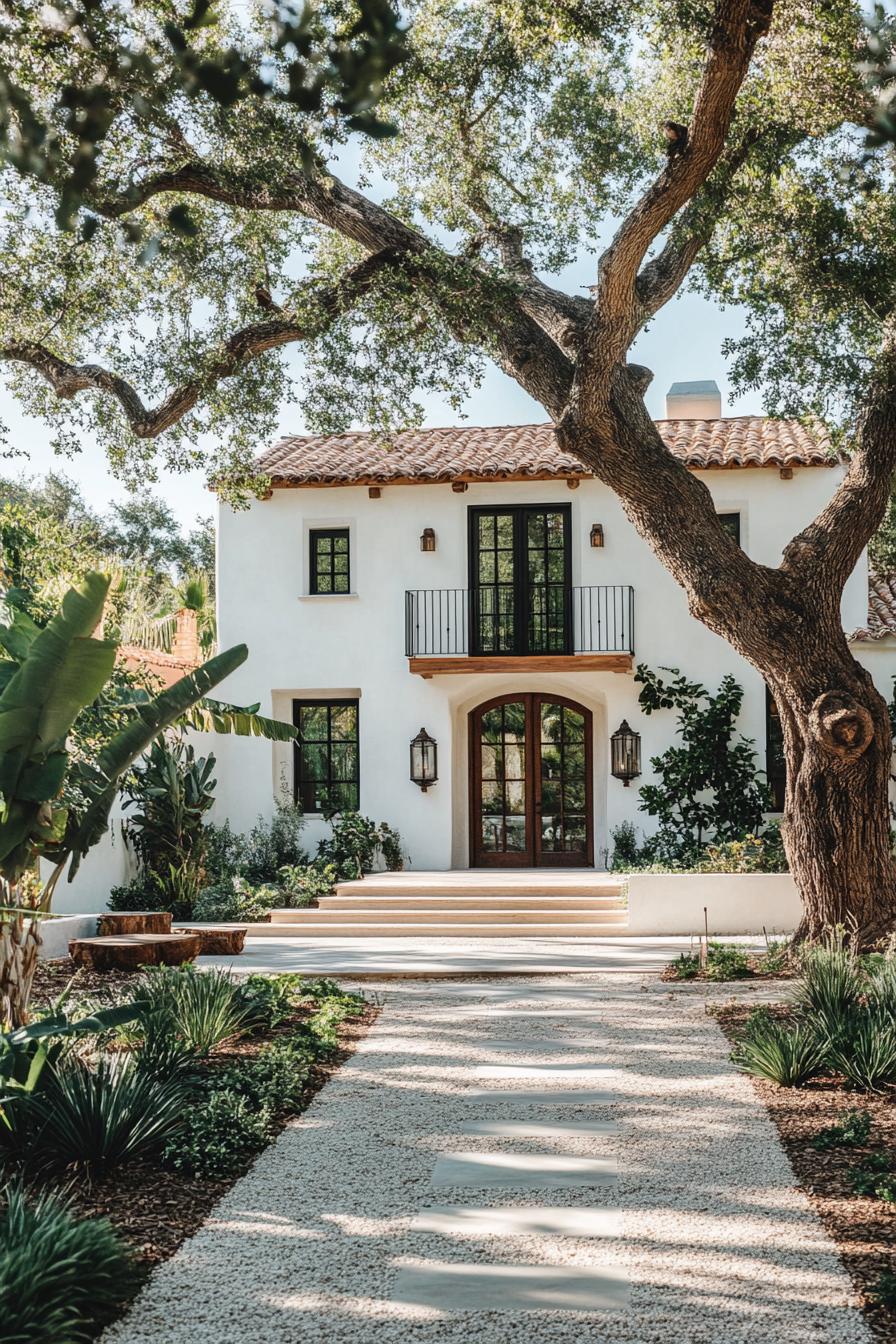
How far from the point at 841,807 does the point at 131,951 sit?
6.20 metres

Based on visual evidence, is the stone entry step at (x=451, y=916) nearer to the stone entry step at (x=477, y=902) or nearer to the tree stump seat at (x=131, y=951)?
the stone entry step at (x=477, y=902)

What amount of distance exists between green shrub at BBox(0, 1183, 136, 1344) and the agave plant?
1.65m

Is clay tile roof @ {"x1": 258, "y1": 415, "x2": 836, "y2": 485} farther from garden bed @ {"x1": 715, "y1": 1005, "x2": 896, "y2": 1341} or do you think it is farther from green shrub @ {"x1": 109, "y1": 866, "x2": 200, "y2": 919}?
garden bed @ {"x1": 715, "y1": 1005, "x2": 896, "y2": 1341}

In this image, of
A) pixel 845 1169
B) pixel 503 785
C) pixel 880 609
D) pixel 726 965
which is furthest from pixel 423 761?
pixel 845 1169

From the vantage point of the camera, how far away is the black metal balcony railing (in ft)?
57.4

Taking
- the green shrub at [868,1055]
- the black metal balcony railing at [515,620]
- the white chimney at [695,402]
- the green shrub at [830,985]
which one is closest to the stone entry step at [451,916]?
the black metal balcony railing at [515,620]

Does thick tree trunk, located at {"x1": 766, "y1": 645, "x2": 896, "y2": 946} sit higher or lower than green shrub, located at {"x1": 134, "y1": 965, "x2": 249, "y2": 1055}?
higher

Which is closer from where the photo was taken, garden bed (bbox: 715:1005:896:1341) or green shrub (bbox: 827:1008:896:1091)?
garden bed (bbox: 715:1005:896:1341)

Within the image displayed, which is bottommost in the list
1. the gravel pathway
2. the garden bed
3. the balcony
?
the gravel pathway

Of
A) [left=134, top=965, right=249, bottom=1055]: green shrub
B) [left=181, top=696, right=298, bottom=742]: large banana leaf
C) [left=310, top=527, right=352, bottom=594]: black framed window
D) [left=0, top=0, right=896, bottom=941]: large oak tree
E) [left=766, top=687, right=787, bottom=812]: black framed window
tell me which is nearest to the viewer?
[left=134, top=965, right=249, bottom=1055]: green shrub

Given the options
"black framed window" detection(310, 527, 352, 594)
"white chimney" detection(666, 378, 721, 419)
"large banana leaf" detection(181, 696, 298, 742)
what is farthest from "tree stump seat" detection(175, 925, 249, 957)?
"white chimney" detection(666, 378, 721, 419)

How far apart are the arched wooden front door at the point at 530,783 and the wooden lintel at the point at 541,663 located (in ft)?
5.00

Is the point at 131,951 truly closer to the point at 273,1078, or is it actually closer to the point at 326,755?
the point at 273,1078

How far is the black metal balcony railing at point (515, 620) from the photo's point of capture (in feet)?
57.4
